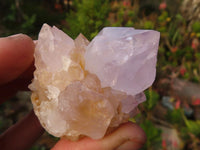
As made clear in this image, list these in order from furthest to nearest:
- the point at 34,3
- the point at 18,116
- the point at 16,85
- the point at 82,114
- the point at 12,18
Result: the point at 34,3
the point at 12,18
the point at 18,116
the point at 16,85
the point at 82,114

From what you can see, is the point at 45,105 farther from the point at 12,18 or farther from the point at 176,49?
the point at 12,18

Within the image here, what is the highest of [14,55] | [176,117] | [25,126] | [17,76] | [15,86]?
[14,55]

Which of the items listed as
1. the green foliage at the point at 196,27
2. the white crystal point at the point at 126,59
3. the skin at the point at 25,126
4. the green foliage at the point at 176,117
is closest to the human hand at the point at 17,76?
the skin at the point at 25,126

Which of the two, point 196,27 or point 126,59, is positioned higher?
point 126,59

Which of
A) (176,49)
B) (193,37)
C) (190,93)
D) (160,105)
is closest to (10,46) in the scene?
(160,105)

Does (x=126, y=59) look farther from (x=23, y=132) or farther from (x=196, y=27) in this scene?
(x=196, y=27)

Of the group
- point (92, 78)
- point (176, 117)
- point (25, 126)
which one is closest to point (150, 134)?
point (176, 117)
